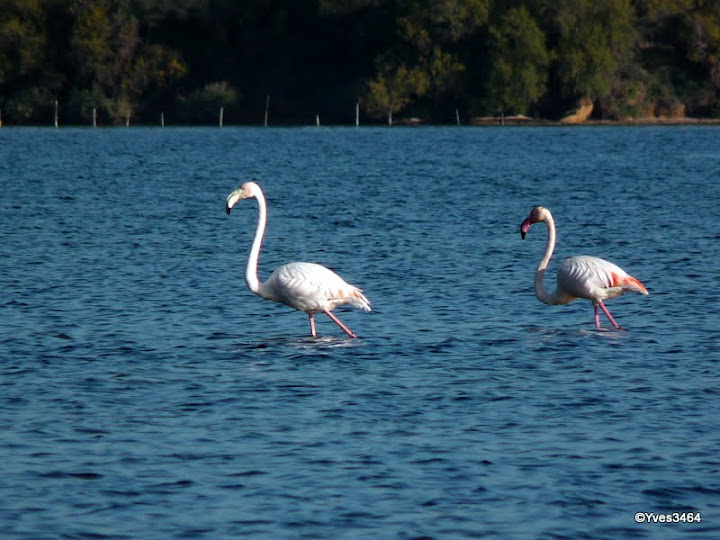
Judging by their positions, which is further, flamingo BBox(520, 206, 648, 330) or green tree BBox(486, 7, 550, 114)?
green tree BBox(486, 7, 550, 114)

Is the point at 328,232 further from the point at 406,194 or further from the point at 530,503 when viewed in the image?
the point at 530,503

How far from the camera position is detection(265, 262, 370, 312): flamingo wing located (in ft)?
48.4

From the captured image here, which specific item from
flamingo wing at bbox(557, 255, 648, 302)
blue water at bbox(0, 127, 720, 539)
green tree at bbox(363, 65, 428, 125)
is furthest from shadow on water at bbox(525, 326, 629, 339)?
green tree at bbox(363, 65, 428, 125)

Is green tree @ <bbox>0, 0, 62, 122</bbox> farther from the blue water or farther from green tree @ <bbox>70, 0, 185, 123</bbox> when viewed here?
the blue water

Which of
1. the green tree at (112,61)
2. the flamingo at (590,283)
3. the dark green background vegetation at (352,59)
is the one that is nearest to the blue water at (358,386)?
the flamingo at (590,283)

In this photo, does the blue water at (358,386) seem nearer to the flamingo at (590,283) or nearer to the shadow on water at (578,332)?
the shadow on water at (578,332)

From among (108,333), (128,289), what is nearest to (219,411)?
(108,333)

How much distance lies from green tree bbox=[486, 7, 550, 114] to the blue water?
77596 millimetres

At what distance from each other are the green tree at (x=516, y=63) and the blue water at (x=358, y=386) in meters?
77.6

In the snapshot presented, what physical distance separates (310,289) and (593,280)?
10.6 ft

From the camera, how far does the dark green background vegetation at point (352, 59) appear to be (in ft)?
357

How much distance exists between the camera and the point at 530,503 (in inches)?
353

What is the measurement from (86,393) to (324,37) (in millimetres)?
110770

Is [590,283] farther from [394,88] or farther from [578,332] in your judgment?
[394,88]
